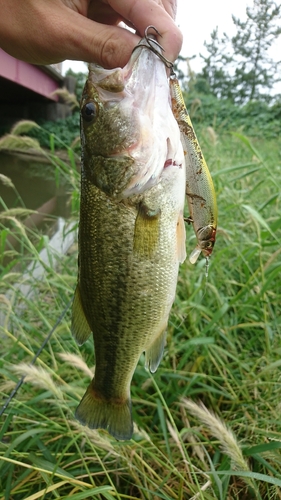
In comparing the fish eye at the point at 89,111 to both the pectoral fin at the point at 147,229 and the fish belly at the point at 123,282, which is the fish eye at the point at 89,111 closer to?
the fish belly at the point at 123,282

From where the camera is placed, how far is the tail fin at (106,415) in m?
1.61

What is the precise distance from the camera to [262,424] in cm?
225

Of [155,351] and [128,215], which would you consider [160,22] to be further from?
[155,351]

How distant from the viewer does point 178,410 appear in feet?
8.46

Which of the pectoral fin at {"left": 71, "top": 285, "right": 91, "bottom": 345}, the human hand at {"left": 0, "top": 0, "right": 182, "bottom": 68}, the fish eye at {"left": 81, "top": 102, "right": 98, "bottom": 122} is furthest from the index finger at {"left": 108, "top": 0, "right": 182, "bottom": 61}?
the pectoral fin at {"left": 71, "top": 285, "right": 91, "bottom": 345}

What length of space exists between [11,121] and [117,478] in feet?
70.5

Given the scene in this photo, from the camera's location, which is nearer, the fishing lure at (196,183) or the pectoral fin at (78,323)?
the fishing lure at (196,183)

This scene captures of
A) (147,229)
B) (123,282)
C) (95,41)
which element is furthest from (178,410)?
(95,41)

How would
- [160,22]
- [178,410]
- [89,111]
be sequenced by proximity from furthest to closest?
[178,410] < [89,111] < [160,22]

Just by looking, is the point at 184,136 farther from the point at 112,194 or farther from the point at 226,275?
the point at 226,275

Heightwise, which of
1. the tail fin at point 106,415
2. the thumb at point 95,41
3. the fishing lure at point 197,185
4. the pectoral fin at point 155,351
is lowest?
the tail fin at point 106,415

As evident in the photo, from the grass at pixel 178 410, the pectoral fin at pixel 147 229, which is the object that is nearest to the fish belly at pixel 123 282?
the pectoral fin at pixel 147 229

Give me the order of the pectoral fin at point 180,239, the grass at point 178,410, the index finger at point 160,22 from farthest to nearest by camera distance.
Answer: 1. the grass at point 178,410
2. the pectoral fin at point 180,239
3. the index finger at point 160,22

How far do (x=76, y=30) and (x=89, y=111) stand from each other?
1.12ft
